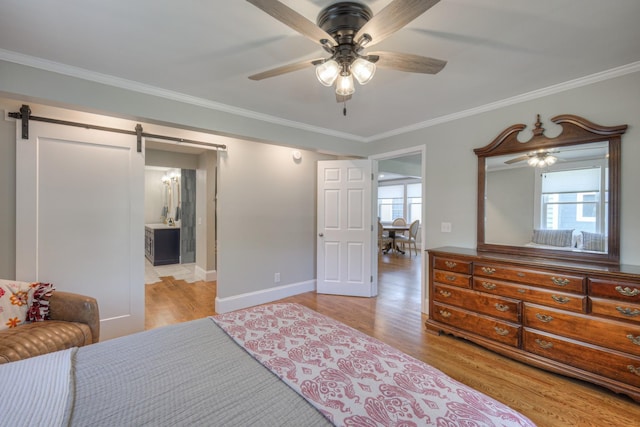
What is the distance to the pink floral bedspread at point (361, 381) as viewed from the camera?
87 cm

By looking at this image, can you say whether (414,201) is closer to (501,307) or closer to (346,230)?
(346,230)

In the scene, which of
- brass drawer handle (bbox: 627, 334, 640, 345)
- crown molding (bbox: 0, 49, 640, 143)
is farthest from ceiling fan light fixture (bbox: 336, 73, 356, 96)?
brass drawer handle (bbox: 627, 334, 640, 345)

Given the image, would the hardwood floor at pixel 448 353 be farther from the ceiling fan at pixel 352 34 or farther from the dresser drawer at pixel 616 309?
the ceiling fan at pixel 352 34

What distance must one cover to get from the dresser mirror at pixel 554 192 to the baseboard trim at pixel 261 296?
8.17ft

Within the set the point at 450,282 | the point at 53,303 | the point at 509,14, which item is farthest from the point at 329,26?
the point at 53,303

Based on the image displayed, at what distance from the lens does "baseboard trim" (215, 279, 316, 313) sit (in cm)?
343

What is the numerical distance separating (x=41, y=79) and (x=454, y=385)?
3.27 meters

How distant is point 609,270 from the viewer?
1.93 metres

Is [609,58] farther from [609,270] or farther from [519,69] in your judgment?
[609,270]

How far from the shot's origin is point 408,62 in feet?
5.20

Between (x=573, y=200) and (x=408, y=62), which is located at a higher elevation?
(x=408, y=62)

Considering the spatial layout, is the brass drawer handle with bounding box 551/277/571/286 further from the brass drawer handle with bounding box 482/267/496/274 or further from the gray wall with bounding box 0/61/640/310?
the gray wall with bounding box 0/61/640/310

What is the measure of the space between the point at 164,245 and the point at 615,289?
690 centimetres

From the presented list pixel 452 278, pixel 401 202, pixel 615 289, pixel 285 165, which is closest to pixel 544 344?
pixel 615 289
